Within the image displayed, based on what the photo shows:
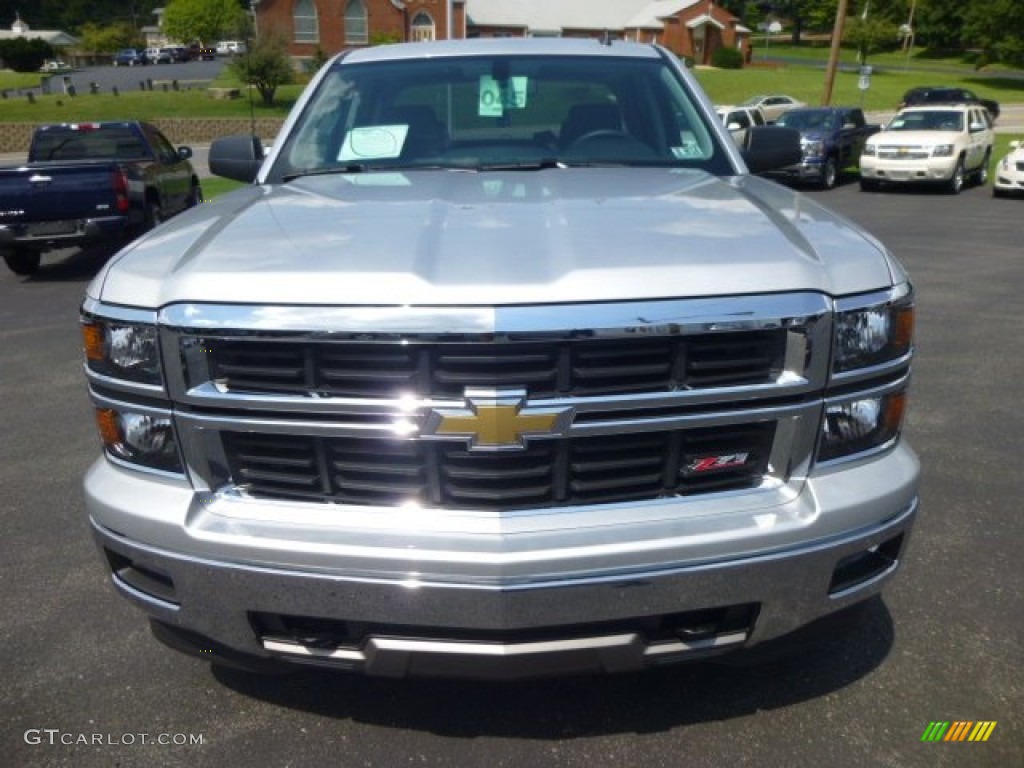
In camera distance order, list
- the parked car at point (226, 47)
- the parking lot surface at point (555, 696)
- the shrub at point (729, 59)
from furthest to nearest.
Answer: the shrub at point (729, 59) < the parked car at point (226, 47) < the parking lot surface at point (555, 696)

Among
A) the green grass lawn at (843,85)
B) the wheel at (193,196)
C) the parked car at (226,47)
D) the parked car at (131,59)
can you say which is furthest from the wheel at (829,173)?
the parked car at (131,59)

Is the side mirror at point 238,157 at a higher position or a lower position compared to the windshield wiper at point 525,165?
lower

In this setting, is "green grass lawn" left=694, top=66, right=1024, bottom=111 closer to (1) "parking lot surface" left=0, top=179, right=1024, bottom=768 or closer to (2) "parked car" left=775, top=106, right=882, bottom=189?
(2) "parked car" left=775, top=106, right=882, bottom=189

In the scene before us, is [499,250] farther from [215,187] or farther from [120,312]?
[215,187]

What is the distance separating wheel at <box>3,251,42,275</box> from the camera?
10742mm

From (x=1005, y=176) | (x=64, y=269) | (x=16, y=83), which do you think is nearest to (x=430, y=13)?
(x=16, y=83)

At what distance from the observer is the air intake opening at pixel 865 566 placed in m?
2.36

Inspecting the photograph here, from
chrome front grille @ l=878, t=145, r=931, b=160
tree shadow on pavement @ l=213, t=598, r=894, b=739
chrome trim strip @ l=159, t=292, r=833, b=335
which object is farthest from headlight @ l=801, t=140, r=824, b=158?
chrome trim strip @ l=159, t=292, r=833, b=335

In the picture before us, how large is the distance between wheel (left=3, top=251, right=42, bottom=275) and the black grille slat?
32.8ft

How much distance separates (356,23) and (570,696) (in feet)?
213

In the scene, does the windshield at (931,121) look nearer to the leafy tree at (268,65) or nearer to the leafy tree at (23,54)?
the leafy tree at (268,65)

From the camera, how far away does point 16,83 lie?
56.9m

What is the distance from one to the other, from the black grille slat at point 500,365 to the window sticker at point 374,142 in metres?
1.68

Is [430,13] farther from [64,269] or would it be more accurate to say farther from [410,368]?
[410,368]
